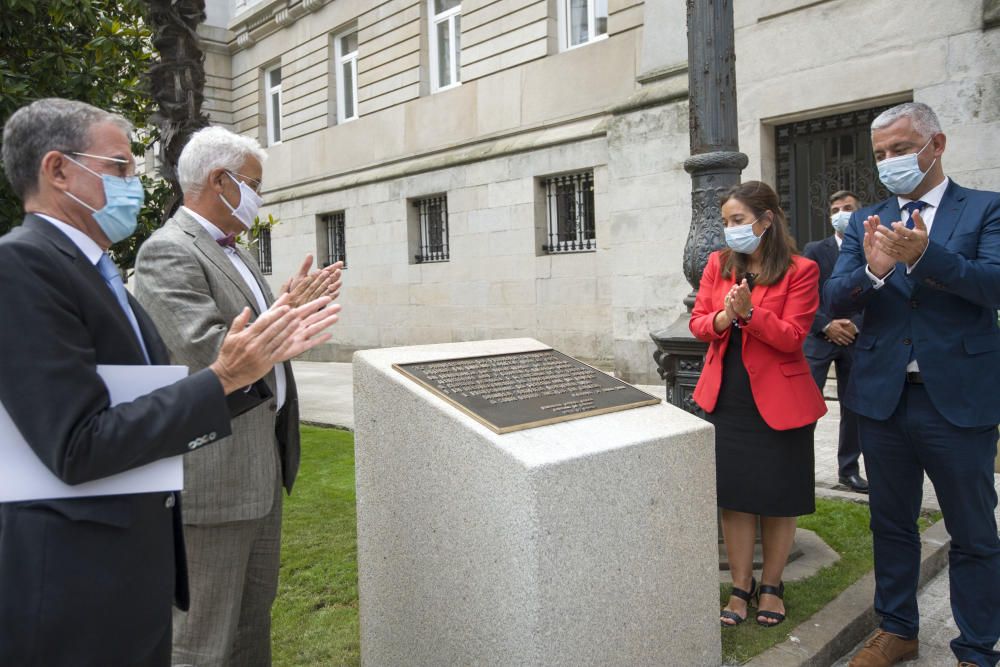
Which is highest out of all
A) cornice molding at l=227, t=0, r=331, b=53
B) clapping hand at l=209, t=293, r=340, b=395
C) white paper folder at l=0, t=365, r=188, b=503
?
cornice molding at l=227, t=0, r=331, b=53

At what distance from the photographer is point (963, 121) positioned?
7941 millimetres

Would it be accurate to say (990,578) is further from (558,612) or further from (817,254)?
(817,254)

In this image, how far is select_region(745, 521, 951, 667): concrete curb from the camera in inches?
128

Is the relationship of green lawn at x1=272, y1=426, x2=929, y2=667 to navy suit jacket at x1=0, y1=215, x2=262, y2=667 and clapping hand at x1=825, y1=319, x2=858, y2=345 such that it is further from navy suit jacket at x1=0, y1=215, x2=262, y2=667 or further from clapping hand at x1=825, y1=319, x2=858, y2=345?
navy suit jacket at x1=0, y1=215, x2=262, y2=667

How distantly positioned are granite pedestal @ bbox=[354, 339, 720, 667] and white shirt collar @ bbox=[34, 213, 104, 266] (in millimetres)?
1264

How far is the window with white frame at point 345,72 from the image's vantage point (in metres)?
19.5

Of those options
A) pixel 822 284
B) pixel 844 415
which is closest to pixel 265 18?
pixel 822 284

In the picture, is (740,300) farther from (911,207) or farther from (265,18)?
(265,18)

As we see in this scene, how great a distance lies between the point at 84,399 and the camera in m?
1.65

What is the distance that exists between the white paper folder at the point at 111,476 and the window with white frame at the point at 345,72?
18.5 meters

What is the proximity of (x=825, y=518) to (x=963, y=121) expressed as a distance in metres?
5.12

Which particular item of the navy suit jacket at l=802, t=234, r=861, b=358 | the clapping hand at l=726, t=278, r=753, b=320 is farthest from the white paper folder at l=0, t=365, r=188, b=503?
the navy suit jacket at l=802, t=234, r=861, b=358

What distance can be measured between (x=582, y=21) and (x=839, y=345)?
32.2 feet

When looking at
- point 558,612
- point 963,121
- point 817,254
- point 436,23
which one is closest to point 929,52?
point 963,121
